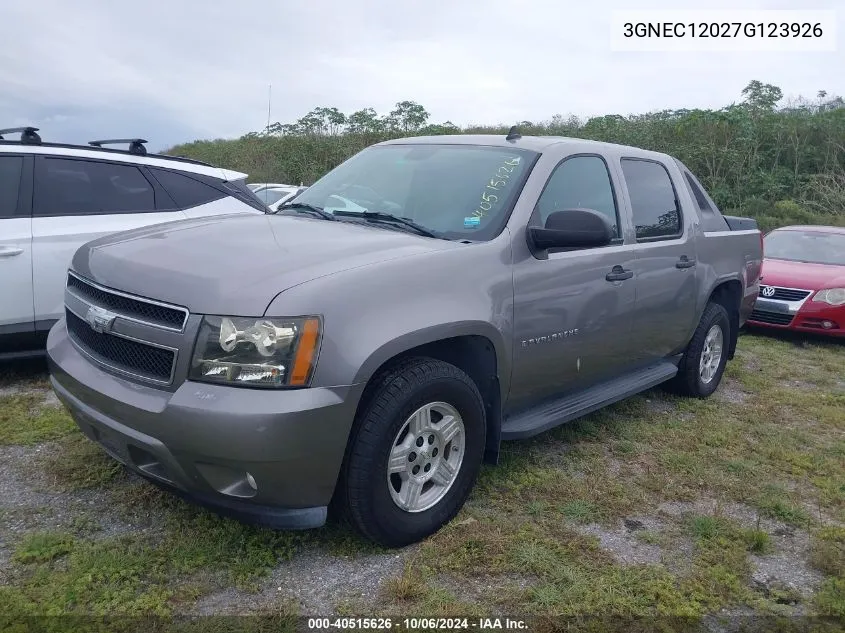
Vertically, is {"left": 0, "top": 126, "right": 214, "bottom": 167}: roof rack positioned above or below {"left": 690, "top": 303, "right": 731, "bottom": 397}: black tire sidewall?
above

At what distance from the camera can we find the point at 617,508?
143 inches

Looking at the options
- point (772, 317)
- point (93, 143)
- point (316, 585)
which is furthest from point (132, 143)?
point (772, 317)

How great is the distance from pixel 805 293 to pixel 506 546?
638 cm

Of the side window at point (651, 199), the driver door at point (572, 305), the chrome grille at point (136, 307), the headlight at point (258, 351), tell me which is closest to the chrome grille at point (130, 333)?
the chrome grille at point (136, 307)

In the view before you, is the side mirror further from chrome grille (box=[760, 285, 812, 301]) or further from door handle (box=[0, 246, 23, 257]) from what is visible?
chrome grille (box=[760, 285, 812, 301])

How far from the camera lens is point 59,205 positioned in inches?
204

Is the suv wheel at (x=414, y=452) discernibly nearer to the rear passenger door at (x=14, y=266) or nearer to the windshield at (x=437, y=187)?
the windshield at (x=437, y=187)

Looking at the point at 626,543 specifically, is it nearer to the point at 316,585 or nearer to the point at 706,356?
the point at 316,585

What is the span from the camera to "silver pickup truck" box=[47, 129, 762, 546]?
8.59 ft

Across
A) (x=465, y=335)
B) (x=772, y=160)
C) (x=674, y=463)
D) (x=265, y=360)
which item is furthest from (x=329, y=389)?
(x=772, y=160)

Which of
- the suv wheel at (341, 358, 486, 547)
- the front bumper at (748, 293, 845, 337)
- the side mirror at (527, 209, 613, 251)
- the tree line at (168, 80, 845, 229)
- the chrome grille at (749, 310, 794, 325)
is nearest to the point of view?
the suv wheel at (341, 358, 486, 547)

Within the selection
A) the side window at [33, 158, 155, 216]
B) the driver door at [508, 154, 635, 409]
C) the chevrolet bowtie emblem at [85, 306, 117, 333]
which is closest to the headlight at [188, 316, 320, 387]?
the chevrolet bowtie emblem at [85, 306, 117, 333]

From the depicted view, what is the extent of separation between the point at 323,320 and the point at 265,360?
252 millimetres

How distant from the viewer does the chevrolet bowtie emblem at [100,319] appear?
9.51 ft
